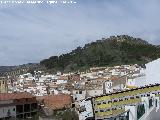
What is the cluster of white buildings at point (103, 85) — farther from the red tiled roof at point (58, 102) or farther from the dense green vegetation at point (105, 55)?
the dense green vegetation at point (105, 55)

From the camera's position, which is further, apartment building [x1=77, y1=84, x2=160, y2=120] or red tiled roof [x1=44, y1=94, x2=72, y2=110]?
red tiled roof [x1=44, y1=94, x2=72, y2=110]

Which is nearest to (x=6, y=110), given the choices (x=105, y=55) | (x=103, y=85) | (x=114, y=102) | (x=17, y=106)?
(x=17, y=106)

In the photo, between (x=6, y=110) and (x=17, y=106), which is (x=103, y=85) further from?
(x=6, y=110)

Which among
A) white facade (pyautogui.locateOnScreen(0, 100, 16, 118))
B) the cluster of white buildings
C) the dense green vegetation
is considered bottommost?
white facade (pyautogui.locateOnScreen(0, 100, 16, 118))

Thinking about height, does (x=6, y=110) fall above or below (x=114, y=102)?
below

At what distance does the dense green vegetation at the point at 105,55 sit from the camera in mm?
134250

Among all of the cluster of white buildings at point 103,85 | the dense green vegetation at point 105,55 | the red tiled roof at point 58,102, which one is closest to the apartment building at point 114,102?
the cluster of white buildings at point 103,85

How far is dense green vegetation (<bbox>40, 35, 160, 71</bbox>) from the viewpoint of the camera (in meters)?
134

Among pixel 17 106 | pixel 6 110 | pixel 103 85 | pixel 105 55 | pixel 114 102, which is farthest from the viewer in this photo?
pixel 105 55

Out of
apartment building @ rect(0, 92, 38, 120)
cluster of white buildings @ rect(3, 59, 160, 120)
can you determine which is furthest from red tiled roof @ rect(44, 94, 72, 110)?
apartment building @ rect(0, 92, 38, 120)

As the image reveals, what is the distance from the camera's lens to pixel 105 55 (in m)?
137

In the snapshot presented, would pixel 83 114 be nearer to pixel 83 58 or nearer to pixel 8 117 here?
pixel 8 117

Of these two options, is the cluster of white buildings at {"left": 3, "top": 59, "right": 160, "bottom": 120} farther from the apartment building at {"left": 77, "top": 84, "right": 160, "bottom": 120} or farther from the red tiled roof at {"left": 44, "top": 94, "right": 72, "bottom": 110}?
the red tiled roof at {"left": 44, "top": 94, "right": 72, "bottom": 110}

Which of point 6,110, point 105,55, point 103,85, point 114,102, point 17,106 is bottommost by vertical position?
point 6,110
